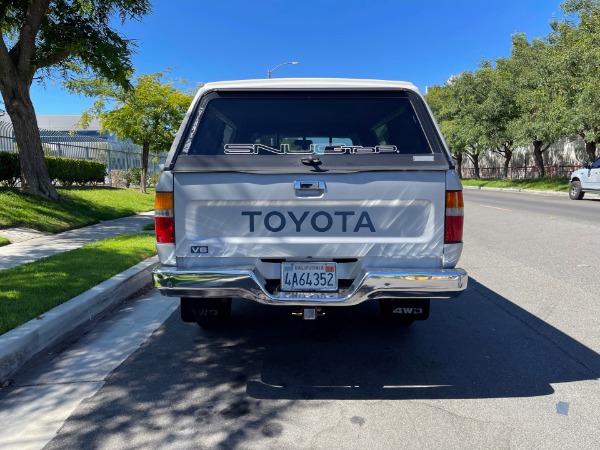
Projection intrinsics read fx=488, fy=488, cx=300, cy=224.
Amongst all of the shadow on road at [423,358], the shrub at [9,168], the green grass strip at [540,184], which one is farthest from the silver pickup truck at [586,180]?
the shrub at [9,168]

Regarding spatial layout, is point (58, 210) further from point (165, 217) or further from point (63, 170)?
point (165, 217)

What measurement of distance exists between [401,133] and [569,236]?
28.1 ft

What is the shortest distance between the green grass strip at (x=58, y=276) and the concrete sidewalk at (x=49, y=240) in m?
0.53

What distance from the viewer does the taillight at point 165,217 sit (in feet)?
11.4

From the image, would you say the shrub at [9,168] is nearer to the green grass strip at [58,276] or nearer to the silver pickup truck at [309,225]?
the green grass strip at [58,276]

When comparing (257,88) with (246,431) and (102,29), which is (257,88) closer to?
(246,431)

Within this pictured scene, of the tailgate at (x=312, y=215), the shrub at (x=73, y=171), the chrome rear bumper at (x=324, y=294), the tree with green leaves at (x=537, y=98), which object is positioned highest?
the tree with green leaves at (x=537, y=98)

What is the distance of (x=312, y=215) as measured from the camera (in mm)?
3471

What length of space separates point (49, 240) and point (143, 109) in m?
13.1

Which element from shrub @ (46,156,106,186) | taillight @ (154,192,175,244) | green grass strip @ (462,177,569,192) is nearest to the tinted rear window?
taillight @ (154,192,175,244)

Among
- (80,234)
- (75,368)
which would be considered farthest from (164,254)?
(80,234)

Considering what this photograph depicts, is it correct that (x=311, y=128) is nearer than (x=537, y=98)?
Yes

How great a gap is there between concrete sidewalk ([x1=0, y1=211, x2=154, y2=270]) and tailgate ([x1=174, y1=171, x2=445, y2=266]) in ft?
16.1

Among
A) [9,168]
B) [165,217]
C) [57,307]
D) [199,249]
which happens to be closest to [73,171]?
[9,168]
